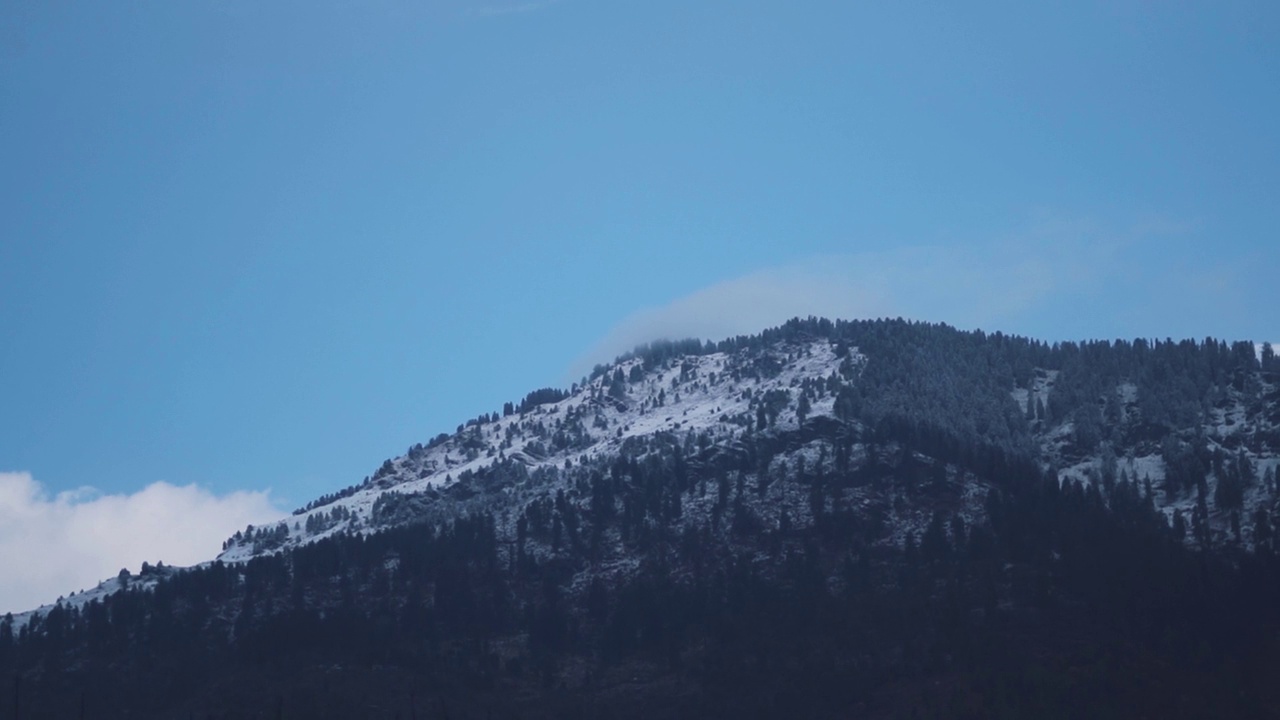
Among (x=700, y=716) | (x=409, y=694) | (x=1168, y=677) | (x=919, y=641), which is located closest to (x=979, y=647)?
(x=919, y=641)

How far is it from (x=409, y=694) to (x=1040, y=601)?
2974 inches

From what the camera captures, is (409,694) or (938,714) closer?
(938,714)

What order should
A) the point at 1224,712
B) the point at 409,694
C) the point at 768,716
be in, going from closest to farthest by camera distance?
the point at 1224,712 → the point at 768,716 → the point at 409,694

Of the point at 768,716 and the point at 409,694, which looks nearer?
the point at 768,716

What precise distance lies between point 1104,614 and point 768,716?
41804 mm

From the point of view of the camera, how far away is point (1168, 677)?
582ft

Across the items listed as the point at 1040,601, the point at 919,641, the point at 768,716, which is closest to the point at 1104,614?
the point at 1040,601

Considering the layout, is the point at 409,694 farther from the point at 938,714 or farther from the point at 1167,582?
the point at 1167,582

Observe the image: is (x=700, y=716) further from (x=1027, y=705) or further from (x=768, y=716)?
(x=1027, y=705)

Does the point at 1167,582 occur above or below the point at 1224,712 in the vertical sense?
above

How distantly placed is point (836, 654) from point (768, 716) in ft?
48.1

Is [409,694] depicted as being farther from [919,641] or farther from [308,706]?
[919,641]

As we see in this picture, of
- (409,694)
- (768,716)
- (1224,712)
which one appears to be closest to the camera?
(1224,712)

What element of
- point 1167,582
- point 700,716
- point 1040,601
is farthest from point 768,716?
point 1167,582
